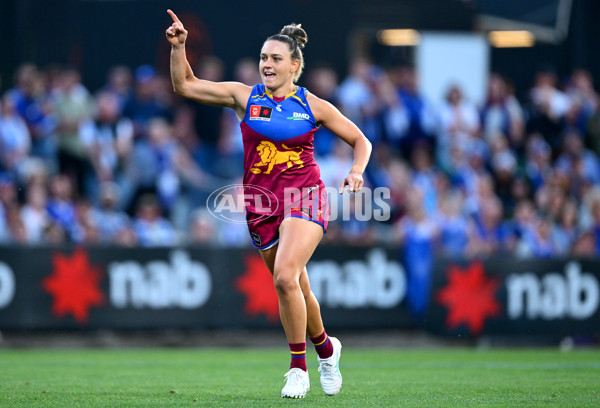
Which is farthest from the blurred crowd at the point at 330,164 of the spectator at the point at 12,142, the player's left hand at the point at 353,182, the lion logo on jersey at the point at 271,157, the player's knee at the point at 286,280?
the player's left hand at the point at 353,182

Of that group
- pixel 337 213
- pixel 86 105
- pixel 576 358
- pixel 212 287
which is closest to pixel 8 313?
pixel 212 287

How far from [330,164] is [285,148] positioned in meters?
6.82

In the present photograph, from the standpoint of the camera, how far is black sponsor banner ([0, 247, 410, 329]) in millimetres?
11852

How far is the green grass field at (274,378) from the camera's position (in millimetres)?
6500

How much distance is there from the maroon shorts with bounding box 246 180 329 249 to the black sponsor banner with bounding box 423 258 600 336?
5796 millimetres

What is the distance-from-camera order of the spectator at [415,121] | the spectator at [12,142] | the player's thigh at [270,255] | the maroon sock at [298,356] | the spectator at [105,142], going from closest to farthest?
the maroon sock at [298,356] < the player's thigh at [270,255] < the spectator at [12,142] < the spectator at [105,142] < the spectator at [415,121]

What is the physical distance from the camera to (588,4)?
17406 mm

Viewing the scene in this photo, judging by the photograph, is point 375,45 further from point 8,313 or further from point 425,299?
point 8,313

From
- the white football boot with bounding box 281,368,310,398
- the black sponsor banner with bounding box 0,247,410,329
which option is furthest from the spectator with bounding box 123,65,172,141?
the white football boot with bounding box 281,368,310,398

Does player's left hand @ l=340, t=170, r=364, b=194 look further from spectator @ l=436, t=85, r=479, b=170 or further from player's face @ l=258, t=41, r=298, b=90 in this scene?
spectator @ l=436, t=85, r=479, b=170

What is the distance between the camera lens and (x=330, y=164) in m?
13.7

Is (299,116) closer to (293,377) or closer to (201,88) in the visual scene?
(201,88)

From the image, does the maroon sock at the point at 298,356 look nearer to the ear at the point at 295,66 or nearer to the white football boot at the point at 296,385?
the white football boot at the point at 296,385

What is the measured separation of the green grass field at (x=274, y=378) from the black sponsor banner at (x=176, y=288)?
0.45m
